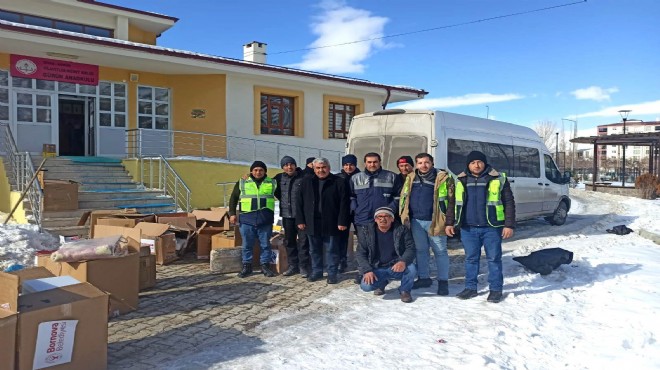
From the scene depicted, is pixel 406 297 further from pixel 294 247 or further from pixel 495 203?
pixel 294 247

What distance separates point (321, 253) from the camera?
271 inches

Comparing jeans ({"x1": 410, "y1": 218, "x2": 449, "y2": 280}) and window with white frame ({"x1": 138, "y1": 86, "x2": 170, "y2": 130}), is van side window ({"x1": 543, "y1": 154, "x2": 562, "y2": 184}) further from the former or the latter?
window with white frame ({"x1": 138, "y1": 86, "x2": 170, "y2": 130})

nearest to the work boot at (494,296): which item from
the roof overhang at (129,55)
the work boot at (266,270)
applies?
the work boot at (266,270)

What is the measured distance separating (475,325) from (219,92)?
12689 mm

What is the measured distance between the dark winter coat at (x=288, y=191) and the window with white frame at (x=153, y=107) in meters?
9.95

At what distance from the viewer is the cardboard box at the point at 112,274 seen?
4.79 metres

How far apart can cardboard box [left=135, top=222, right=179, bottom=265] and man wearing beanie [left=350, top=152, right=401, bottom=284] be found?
10.6ft

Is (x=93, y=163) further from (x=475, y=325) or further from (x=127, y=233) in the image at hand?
(x=475, y=325)

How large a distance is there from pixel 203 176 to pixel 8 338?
1086 cm

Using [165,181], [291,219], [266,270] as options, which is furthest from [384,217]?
[165,181]

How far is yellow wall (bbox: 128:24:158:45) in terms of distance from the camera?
715 inches

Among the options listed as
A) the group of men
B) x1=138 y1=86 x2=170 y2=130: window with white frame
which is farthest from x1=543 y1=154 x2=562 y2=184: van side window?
x1=138 y1=86 x2=170 y2=130: window with white frame

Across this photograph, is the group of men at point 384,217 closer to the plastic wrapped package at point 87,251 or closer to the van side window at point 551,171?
the plastic wrapped package at point 87,251

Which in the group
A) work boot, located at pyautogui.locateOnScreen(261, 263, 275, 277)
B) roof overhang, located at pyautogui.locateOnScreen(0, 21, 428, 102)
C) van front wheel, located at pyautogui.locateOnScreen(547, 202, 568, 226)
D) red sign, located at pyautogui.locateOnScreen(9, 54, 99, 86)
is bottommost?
work boot, located at pyautogui.locateOnScreen(261, 263, 275, 277)
